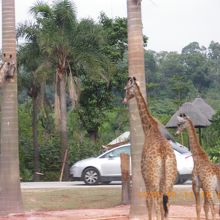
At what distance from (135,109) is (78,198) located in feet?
17.2

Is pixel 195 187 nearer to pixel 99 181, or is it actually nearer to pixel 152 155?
pixel 152 155

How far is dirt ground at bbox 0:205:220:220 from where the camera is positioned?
43.3ft

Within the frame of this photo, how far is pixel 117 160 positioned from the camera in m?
21.6

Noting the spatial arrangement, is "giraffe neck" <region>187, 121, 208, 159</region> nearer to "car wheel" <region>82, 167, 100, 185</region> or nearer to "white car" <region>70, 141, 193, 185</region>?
"white car" <region>70, 141, 193, 185</region>

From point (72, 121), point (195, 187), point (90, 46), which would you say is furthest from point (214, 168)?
point (72, 121)

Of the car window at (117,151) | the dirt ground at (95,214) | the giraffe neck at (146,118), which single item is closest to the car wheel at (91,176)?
the car window at (117,151)

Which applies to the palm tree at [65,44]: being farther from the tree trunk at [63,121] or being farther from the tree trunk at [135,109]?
the tree trunk at [135,109]

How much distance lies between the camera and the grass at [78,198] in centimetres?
1614

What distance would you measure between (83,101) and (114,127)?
7167 mm

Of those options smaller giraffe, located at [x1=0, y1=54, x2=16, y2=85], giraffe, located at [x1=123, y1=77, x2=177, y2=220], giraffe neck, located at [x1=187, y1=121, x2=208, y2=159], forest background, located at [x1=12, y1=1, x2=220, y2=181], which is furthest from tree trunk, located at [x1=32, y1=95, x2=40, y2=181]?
giraffe, located at [x1=123, y1=77, x2=177, y2=220]

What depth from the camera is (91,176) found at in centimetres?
2211

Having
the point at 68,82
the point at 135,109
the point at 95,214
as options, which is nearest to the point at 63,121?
the point at 68,82

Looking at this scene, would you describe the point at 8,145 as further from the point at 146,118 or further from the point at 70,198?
the point at 146,118

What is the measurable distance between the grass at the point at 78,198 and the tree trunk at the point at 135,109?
261cm
